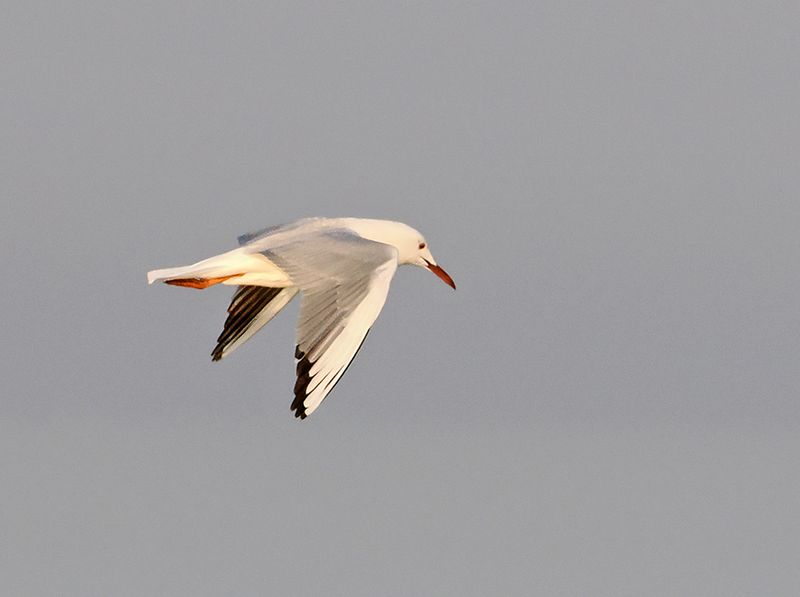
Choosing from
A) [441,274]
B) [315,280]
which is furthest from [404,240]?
[315,280]

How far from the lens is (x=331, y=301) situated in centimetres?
1284

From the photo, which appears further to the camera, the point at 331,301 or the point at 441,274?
the point at 441,274

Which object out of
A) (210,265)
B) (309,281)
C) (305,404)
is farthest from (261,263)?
(305,404)

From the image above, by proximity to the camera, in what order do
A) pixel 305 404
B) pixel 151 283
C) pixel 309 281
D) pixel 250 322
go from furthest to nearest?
pixel 250 322 < pixel 151 283 < pixel 309 281 < pixel 305 404

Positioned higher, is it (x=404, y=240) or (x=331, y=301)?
(x=404, y=240)

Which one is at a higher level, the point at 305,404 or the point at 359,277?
the point at 359,277

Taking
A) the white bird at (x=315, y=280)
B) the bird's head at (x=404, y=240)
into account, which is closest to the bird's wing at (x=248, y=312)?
the white bird at (x=315, y=280)

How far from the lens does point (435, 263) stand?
16.3 meters

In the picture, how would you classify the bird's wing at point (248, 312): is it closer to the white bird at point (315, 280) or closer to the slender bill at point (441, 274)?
the white bird at point (315, 280)

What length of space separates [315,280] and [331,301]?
1.09 feet

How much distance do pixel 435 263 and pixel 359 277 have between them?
3.35m

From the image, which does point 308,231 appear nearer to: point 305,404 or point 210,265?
point 210,265

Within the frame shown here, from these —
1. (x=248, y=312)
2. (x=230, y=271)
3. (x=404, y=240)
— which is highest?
(x=404, y=240)

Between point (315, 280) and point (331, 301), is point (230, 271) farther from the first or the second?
point (331, 301)
